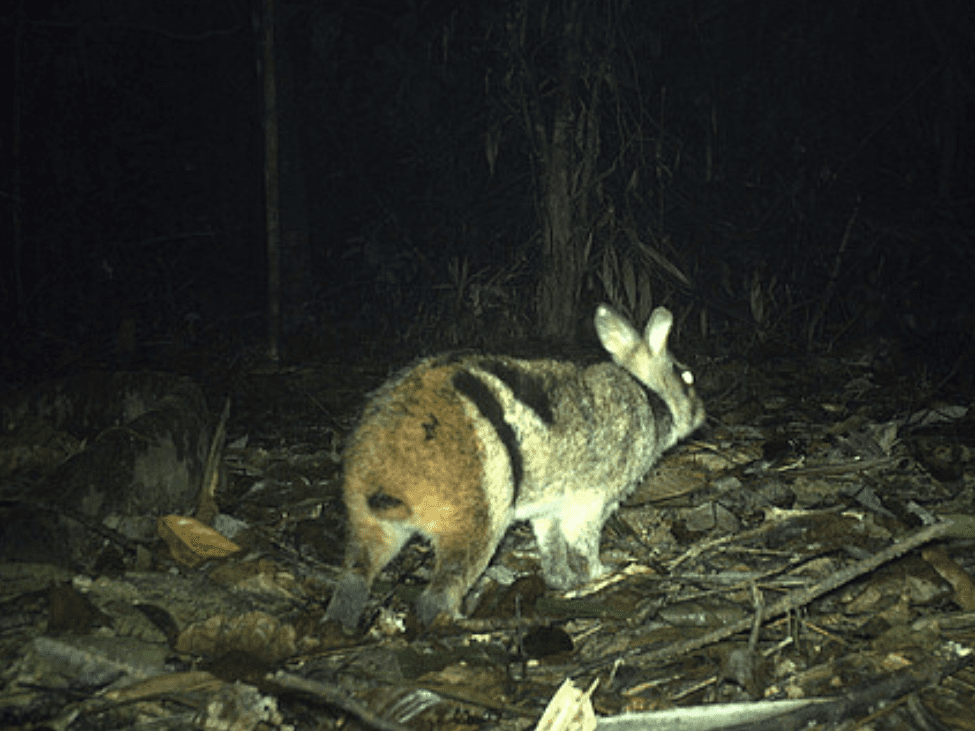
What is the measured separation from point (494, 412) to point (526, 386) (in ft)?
1.23

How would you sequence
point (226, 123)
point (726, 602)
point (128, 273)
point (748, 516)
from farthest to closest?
point (226, 123), point (128, 273), point (748, 516), point (726, 602)

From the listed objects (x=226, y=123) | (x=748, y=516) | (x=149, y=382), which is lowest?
(x=748, y=516)

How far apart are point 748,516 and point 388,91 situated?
934 cm

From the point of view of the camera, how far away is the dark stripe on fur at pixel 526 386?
13.7ft

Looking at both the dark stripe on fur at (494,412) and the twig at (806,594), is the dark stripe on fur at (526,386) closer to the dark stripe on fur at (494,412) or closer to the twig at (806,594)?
the dark stripe on fur at (494,412)

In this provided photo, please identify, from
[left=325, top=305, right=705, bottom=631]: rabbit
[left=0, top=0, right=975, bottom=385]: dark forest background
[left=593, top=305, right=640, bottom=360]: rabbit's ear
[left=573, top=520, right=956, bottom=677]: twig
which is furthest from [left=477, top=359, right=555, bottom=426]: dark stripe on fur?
[left=0, top=0, right=975, bottom=385]: dark forest background

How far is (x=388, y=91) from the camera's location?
12.7 meters

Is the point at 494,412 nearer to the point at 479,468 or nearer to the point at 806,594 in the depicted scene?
the point at 479,468

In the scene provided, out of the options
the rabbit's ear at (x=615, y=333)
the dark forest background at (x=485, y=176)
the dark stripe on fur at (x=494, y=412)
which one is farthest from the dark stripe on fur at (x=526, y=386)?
the dark forest background at (x=485, y=176)

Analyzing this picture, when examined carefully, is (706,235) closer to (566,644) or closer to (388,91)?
(388,91)

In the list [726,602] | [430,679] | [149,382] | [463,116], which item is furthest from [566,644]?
[463,116]

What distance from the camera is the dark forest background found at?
26.5 feet

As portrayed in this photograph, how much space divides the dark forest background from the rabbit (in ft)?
9.99

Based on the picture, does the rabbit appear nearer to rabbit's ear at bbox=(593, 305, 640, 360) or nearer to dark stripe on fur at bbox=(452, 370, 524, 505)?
dark stripe on fur at bbox=(452, 370, 524, 505)
